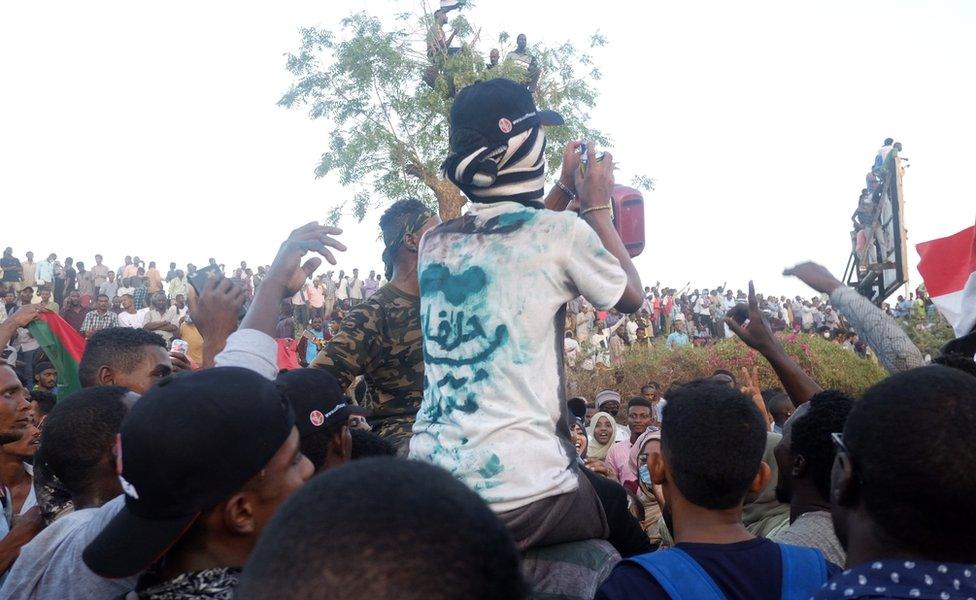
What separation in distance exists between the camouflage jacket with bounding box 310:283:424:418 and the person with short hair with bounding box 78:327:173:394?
30.8 inches

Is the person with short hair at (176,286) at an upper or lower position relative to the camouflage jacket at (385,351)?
lower

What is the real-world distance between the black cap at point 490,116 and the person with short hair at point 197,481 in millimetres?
1159

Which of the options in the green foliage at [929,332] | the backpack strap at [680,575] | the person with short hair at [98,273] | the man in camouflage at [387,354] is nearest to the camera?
the backpack strap at [680,575]

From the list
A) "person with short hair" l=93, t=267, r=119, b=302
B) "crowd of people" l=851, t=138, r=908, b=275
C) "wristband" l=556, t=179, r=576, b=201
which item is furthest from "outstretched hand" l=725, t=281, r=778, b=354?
"person with short hair" l=93, t=267, r=119, b=302

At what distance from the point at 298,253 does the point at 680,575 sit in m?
1.66

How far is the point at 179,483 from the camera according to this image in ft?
5.73

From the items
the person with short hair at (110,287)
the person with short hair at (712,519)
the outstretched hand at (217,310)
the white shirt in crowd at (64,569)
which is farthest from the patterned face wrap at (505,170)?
the person with short hair at (110,287)

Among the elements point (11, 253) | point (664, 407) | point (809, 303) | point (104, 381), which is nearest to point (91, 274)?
point (11, 253)

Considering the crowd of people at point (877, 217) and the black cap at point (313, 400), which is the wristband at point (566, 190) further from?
the crowd of people at point (877, 217)

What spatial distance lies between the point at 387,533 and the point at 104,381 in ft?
10.8

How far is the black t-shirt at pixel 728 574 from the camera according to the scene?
2.38m

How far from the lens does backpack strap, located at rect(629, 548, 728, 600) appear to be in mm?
2348

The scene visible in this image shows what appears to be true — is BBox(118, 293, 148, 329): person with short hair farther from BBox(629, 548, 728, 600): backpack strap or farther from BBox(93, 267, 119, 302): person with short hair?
BBox(629, 548, 728, 600): backpack strap

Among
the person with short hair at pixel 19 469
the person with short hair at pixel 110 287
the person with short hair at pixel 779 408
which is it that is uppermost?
the person with short hair at pixel 19 469
